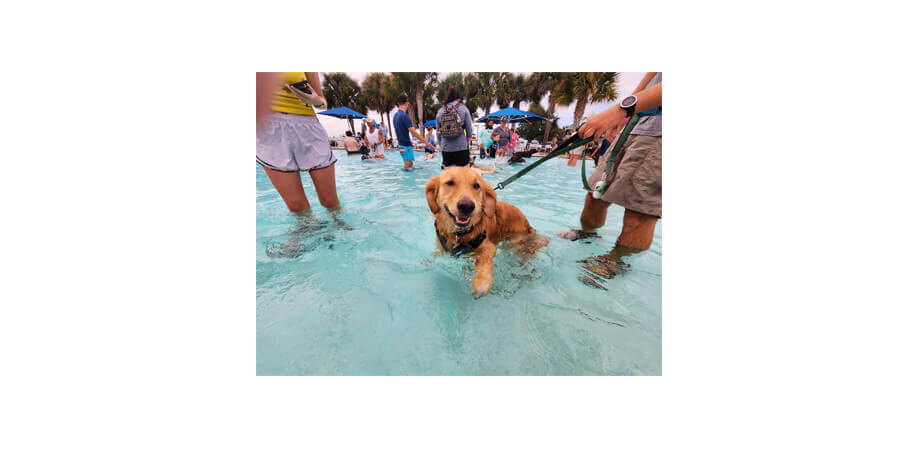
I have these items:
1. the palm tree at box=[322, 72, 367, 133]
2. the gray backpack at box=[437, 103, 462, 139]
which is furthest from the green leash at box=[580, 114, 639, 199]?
the gray backpack at box=[437, 103, 462, 139]

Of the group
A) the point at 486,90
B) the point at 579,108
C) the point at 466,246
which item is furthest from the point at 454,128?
the point at 486,90

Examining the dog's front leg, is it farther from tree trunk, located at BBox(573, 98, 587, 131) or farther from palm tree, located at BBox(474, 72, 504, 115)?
palm tree, located at BBox(474, 72, 504, 115)

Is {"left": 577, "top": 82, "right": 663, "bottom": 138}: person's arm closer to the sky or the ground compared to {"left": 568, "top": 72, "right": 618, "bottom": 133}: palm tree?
closer to the ground

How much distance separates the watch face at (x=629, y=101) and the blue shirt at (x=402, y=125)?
520 centimetres

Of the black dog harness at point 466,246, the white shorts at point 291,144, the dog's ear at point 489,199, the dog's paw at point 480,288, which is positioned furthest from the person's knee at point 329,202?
the dog's paw at point 480,288

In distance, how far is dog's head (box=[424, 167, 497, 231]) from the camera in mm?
2033

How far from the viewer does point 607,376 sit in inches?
58.4

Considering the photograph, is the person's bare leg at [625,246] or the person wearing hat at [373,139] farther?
the person wearing hat at [373,139]

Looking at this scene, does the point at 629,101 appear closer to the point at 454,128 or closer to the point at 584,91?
the point at 454,128

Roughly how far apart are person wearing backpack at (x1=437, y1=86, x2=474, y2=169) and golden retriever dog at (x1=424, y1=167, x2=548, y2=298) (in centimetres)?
268

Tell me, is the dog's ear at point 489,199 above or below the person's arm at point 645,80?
below

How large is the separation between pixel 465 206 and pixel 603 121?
1252 mm

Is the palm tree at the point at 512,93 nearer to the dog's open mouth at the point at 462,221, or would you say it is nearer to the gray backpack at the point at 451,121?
the gray backpack at the point at 451,121

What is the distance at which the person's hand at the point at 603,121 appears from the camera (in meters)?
1.91
